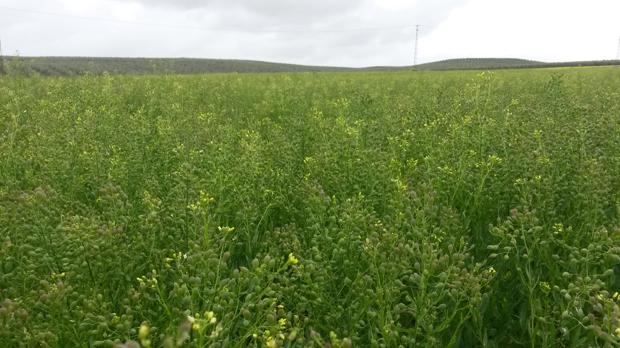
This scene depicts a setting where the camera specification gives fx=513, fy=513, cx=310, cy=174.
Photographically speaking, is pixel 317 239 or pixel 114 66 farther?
pixel 114 66

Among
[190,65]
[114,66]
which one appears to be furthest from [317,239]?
[190,65]

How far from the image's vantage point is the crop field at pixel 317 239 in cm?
186

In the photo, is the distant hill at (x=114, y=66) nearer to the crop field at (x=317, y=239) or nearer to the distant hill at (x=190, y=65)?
the distant hill at (x=190, y=65)

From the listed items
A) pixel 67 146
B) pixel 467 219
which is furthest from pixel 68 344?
pixel 67 146

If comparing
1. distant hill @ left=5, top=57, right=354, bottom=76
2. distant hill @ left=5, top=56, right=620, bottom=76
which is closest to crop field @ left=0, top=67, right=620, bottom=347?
distant hill @ left=5, top=57, right=354, bottom=76

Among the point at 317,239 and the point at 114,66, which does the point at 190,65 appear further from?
the point at 317,239

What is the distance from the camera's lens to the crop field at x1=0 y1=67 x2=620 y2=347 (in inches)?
73.4

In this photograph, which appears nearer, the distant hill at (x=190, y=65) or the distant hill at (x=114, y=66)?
the distant hill at (x=114, y=66)

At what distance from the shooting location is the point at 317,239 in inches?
101

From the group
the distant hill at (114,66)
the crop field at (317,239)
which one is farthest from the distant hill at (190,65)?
the crop field at (317,239)

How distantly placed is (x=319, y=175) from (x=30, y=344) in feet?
7.36

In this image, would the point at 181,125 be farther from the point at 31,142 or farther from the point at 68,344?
the point at 68,344

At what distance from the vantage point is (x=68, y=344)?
2053 mm

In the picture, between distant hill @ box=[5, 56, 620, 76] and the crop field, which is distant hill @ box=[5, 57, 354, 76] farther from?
the crop field
